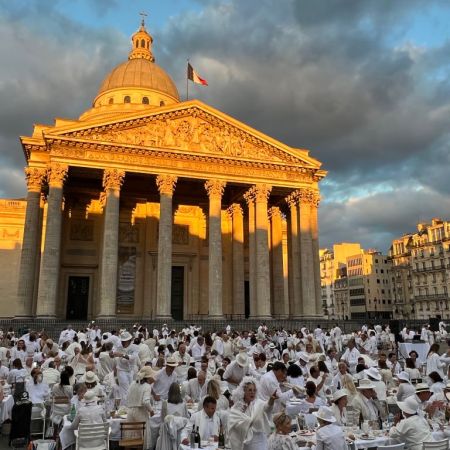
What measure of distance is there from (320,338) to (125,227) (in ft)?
60.3

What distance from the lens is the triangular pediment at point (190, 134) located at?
29234mm

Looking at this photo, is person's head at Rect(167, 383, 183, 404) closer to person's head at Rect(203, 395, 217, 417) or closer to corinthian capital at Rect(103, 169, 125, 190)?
person's head at Rect(203, 395, 217, 417)

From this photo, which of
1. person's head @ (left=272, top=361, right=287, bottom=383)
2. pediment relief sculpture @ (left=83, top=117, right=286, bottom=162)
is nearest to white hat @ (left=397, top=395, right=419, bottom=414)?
person's head @ (left=272, top=361, right=287, bottom=383)

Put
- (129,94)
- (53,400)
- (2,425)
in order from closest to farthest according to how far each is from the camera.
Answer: (53,400)
(2,425)
(129,94)

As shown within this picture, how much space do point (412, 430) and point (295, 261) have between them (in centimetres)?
2845

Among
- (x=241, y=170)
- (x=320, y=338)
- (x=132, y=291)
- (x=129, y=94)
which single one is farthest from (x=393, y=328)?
(x=129, y=94)

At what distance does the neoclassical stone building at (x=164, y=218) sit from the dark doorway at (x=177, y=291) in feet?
0.27

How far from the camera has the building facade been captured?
209 feet

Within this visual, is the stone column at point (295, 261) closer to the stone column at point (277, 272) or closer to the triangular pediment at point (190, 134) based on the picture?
the stone column at point (277, 272)

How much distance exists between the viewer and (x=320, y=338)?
77.9 ft

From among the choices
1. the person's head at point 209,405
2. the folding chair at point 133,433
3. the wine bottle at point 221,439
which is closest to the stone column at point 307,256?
the folding chair at point 133,433

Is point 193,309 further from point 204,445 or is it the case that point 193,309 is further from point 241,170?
point 204,445

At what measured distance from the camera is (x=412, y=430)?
6.01 m

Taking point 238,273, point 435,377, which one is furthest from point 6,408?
point 238,273
